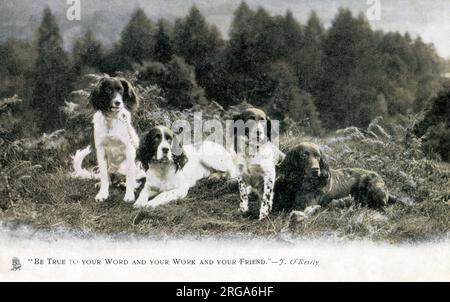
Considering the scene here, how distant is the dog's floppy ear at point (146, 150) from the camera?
21.3ft

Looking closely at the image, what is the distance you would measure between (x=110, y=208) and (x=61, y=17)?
200 cm

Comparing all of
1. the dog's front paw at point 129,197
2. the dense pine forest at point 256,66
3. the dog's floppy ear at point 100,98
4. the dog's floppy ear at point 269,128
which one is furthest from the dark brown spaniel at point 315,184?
the dog's floppy ear at point 100,98

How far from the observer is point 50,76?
675 cm

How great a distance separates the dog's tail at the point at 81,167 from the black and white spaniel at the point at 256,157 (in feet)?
4.82

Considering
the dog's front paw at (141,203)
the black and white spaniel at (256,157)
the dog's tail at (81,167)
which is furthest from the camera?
the dog's tail at (81,167)

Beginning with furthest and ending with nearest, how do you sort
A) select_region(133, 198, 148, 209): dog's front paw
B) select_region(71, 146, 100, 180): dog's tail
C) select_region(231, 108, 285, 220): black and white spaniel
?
select_region(71, 146, 100, 180): dog's tail < select_region(133, 198, 148, 209): dog's front paw < select_region(231, 108, 285, 220): black and white spaniel

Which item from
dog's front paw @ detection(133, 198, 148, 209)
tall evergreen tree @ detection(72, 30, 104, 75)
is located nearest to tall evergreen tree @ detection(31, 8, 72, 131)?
tall evergreen tree @ detection(72, 30, 104, 75)

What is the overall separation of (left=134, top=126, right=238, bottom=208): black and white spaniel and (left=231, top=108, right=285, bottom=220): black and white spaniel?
134mm

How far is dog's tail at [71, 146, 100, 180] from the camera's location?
6691 mm

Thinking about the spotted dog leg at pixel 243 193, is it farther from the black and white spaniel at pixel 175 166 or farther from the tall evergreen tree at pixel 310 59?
the tall evergreen tree at pixel 310 59

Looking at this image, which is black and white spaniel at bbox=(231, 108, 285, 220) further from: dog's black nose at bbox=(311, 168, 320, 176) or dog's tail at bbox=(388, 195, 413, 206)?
dog's tail at bbox=(388, 195, 413, 206)

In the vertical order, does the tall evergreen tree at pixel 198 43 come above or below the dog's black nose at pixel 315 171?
above

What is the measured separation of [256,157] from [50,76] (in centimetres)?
227
